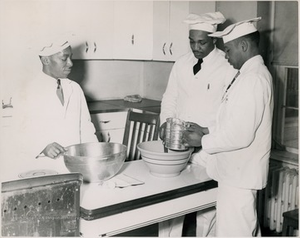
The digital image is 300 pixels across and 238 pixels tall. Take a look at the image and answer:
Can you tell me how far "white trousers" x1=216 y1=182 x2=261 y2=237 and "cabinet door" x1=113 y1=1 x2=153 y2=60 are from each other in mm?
2231

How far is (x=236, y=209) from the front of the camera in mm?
1877

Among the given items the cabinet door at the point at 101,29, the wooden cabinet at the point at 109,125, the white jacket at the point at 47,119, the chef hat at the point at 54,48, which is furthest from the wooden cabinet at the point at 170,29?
the chef hat at the point at 54,48

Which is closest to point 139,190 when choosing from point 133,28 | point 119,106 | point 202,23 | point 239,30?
point 239,30

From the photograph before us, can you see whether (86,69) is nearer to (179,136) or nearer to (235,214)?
(179,136)

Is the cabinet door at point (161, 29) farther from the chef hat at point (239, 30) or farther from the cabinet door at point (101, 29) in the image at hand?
the chef hat at point (239, 30)

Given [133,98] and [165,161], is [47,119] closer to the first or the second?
[165,161]

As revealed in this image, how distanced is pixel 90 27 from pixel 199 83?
1.47m

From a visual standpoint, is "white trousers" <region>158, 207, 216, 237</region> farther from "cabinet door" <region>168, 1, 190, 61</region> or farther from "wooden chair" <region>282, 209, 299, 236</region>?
"cabinet door" <region>168, 1, 190, 61</region>

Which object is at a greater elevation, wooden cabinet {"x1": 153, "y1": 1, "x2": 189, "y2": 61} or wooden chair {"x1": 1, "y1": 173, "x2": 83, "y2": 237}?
wooden cabinet {"x1": 153, "y1": 1, "x2": 189, "y2": 61}

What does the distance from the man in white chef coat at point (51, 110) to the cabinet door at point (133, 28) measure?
4.24 feet

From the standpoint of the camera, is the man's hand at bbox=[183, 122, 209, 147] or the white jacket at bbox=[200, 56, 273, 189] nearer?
the white jacket at bbox=[200, 56, 273, 189]

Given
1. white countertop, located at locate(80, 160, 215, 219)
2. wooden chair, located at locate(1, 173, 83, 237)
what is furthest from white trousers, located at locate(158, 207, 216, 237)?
wooden chair, located at locate(1, 173, 83, 237)

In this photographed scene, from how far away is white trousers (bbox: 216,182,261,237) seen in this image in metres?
1.88

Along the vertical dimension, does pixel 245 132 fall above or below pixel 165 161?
above
